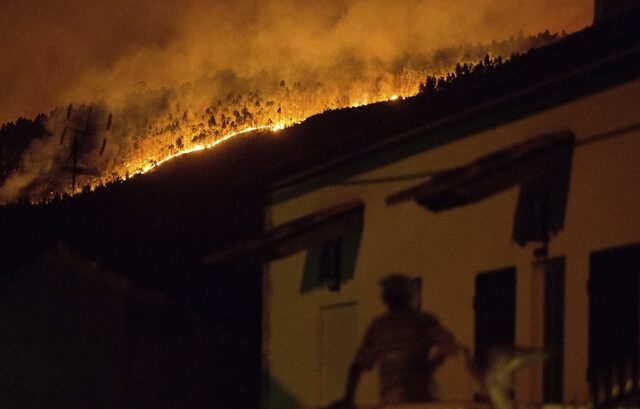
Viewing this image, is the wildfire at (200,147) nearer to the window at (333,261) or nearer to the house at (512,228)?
the window at (333,261)

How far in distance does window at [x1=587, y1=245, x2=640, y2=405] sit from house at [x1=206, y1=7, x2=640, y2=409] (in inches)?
0.7

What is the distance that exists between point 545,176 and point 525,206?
478 mm

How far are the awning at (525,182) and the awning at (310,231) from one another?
2.88 meters

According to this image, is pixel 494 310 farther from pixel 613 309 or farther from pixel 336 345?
pixel 336 345

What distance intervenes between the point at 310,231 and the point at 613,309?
5159 mm

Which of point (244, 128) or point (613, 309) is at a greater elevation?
point (244, 128)

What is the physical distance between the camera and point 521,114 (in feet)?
44.1

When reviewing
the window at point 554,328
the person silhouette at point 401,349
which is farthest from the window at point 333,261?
the person silhouette at point 401,349

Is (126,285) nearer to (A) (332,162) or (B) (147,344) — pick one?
(B) (147,344)

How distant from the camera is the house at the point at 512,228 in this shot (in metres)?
11.9

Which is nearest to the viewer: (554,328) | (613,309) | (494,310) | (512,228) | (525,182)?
(613,309)

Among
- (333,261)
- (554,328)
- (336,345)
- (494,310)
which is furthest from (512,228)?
(336,345)

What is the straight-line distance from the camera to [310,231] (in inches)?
630

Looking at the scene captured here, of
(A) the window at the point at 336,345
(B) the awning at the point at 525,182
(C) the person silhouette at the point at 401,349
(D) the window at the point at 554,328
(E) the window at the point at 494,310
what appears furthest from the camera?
(A) the window at the point at 336,345
